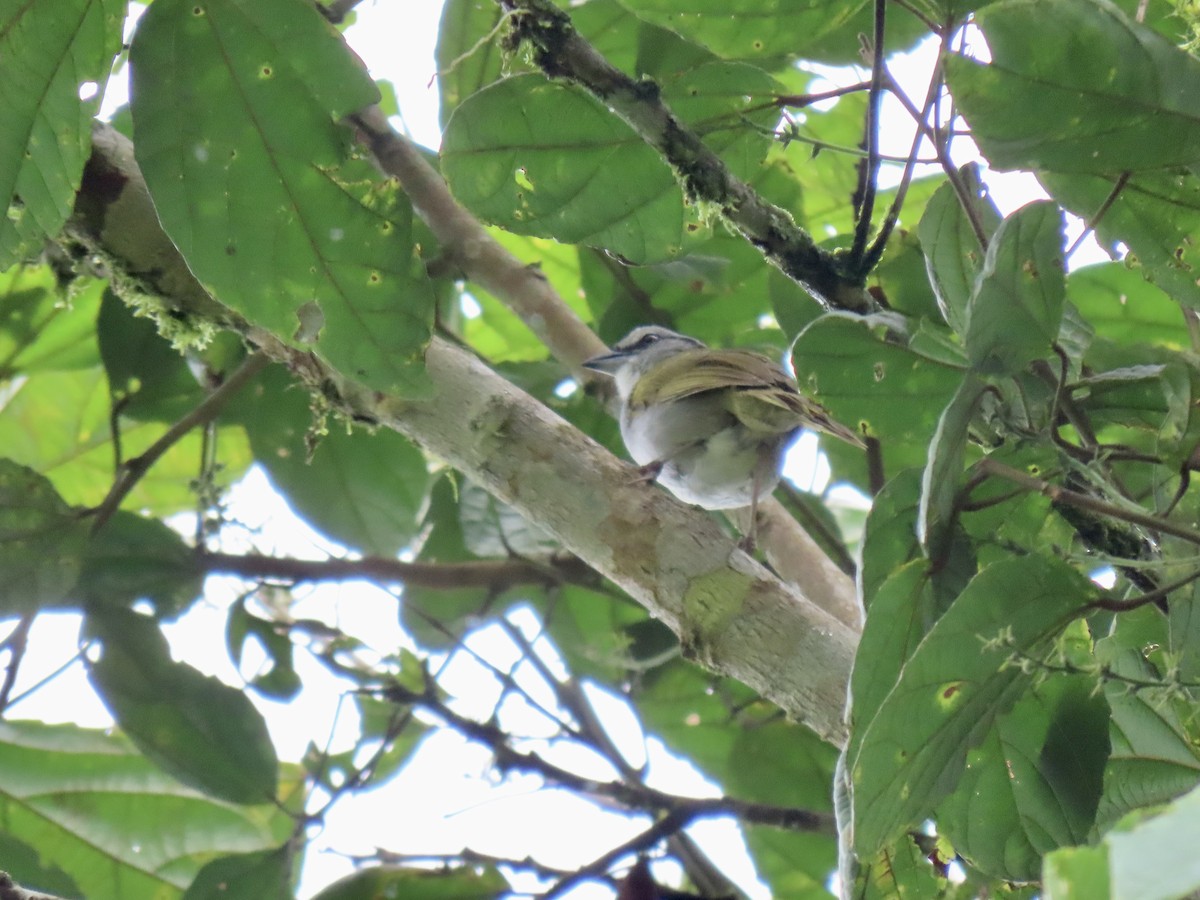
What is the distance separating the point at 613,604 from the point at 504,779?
0.63 m

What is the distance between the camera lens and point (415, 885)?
262cm

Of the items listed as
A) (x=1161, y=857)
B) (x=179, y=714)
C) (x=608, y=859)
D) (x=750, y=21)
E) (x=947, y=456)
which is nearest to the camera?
(x=1161, y=857)

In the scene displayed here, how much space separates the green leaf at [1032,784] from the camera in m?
1.64

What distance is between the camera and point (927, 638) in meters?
1.39

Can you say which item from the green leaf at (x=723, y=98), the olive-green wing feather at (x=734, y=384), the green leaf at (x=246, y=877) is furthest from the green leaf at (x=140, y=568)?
the green leaf at (x=723, y=98)

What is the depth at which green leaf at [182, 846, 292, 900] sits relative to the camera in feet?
8.63

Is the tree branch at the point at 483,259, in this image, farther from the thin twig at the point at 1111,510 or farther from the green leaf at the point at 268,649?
the thin twig at the point at 1111,510

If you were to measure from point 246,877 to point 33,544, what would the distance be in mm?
931

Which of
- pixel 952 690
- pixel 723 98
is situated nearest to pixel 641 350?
pixel 723 98

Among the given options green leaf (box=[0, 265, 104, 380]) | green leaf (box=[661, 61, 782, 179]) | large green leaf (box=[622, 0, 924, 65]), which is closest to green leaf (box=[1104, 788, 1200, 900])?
large green leaf (box=[622, 0, 924, 65])

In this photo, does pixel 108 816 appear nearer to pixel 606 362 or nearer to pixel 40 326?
pixel 40 326

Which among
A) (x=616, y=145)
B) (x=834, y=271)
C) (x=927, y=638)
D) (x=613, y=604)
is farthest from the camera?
(x=613, y=604)

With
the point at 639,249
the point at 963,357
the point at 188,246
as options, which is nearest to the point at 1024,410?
the point at 963,357

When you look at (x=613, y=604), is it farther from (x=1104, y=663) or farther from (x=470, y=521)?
(x=1104, y=663)
